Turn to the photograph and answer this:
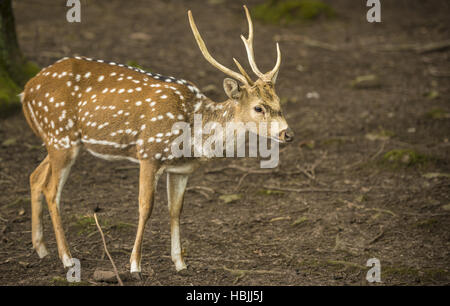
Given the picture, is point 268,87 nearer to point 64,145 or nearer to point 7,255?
point 64,145

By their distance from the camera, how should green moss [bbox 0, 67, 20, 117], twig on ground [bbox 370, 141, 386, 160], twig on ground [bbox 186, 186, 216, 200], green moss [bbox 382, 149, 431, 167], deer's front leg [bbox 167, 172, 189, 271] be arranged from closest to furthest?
deer's front leg [bbox 167, 172, 189, 271]
twig on ground [bbox 186, 186, 216, 200]
green moss [bbox 382, 149, 431, 167]
twig on ground [bbox 370, 141, 386, 160]
green moss [bbox 0, 67, 20, 117]

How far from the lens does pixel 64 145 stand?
15.9 feet

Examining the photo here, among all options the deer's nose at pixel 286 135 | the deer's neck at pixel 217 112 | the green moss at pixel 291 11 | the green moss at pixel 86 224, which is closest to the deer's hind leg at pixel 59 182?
the green moss at pixel 86 224

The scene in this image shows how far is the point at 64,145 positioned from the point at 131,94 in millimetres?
703

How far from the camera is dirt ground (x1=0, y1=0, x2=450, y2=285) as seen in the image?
16.2ft

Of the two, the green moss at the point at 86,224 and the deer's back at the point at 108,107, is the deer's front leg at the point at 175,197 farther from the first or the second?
the green moss at the point at 86,224

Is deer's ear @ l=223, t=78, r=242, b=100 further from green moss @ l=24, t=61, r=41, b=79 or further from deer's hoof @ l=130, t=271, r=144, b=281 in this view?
green moss @ l=24, t=61, r=41, b=79

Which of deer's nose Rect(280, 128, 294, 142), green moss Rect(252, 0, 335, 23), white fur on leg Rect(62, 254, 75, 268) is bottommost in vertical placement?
white fur on leg Rect(62, 254, 75, 268)

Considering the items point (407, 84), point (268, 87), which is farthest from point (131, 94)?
point (407, 84)

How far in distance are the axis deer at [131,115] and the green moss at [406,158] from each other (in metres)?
2.58

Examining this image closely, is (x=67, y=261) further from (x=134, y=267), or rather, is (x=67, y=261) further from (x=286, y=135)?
(x=286, y=135)

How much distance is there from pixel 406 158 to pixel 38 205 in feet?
13.4

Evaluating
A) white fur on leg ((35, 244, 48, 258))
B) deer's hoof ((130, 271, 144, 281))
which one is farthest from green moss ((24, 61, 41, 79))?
deer's hoof ((130, 271, 144, 281))

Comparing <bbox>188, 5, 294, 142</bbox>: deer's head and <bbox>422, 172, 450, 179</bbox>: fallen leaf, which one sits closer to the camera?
<bbox>188, 5, 294, 142</bbox>: deer's head
